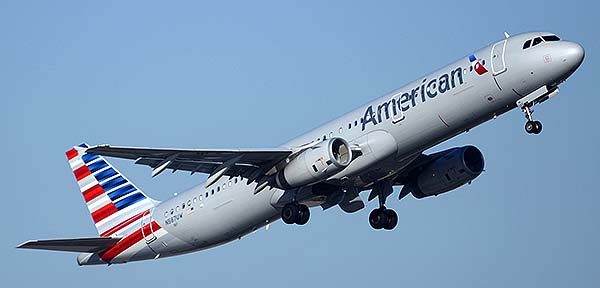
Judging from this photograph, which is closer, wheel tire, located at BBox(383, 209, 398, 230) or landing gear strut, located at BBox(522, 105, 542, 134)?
landing gear strut, located at BBox(522, 105, 542, 134)

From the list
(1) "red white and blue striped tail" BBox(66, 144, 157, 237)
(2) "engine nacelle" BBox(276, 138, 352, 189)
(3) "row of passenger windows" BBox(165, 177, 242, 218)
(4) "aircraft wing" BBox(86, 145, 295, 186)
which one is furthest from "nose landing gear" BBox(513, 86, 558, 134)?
(1) "red white and blue striped tail" BBox(66, 144, 157, 237)

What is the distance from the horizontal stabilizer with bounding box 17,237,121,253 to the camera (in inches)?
1925

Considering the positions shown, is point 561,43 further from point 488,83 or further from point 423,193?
point 423,193

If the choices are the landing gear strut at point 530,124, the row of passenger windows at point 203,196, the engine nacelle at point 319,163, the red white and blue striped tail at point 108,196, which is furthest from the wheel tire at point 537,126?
the red white and blue striped tail at point 108,196

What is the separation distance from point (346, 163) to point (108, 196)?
16302 millimetres

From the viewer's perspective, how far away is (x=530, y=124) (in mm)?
43531

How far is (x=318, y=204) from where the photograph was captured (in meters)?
50.2

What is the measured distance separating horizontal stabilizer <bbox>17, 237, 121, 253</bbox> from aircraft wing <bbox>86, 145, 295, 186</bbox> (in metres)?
6.74

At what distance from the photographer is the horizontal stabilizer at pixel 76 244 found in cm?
4891

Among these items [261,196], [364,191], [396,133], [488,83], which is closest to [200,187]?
[261,196]

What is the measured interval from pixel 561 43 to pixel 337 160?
9.09m

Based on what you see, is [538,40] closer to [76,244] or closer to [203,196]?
[203,196]

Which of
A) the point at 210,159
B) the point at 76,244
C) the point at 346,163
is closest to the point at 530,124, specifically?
the point at 346,163

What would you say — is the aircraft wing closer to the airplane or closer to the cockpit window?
the airplane
